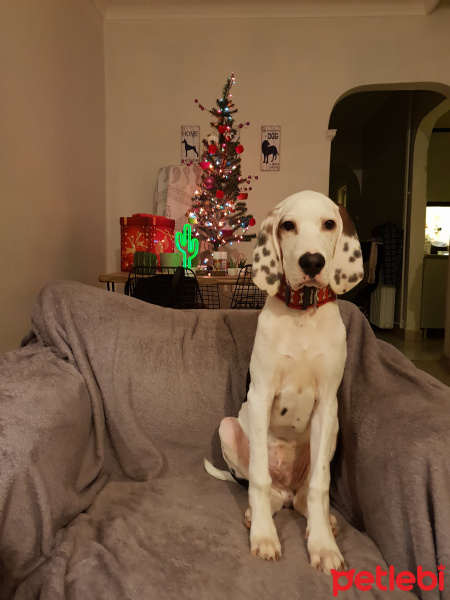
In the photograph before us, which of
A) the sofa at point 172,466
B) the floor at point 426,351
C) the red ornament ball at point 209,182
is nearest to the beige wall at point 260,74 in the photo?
the red ornament ball at point 209,182

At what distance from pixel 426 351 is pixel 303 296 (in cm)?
458

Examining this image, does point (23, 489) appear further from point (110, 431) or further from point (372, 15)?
point (372, 15)

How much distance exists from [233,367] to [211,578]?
29.9 inches

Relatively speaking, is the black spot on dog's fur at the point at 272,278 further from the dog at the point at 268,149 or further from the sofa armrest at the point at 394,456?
the dog at the point at 268,149

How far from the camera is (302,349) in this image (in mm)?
1237

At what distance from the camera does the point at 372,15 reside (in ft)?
13.4

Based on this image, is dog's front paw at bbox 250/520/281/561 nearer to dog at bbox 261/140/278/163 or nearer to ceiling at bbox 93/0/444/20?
dog at bbox 261/140/278/163

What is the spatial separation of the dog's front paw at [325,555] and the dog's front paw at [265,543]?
0.29ft

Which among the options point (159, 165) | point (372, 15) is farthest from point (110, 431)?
point (372, 15)

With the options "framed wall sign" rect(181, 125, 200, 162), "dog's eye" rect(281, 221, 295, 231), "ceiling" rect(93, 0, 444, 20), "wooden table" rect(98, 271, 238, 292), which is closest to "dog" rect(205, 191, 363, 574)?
"dog's eye" rect(281, 221, 295, 231)

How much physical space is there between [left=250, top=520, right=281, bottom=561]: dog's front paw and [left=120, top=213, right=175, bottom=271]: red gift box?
8.33 feet

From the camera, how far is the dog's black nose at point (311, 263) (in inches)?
42.7

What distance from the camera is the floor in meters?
4.24

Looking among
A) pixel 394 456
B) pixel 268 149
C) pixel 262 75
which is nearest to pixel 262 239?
pixel 394 456
